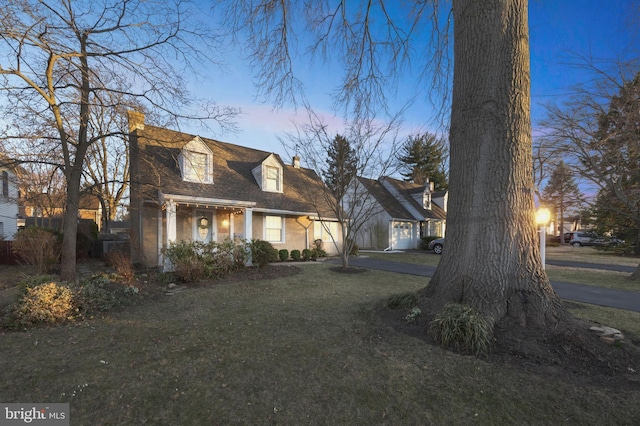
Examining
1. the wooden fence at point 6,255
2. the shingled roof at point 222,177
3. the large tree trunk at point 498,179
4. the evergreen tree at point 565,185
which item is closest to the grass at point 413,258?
the shingled roof at point 222,177

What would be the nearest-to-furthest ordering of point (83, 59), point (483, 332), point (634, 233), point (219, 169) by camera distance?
1. point (483, 332)
2. point (83, 59)
3. point (219, 169)
4. point (634, 233)

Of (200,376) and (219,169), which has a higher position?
(219,169)

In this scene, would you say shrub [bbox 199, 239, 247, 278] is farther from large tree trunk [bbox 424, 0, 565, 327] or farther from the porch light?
large tree trunk [bbox 424, 0, 565, 327]

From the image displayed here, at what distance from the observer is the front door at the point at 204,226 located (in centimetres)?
1162

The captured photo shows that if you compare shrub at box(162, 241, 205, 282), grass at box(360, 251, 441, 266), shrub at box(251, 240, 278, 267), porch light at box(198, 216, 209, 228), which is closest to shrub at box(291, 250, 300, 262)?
shrub at box(251, 240, 278, 267)

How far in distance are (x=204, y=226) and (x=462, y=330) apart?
1074cm

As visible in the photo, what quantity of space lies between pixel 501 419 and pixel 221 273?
818 centimetres

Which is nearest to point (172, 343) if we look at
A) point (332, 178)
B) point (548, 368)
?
point (548, 368)

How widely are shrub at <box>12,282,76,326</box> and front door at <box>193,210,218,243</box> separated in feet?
21.4

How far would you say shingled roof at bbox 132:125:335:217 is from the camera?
1042cm

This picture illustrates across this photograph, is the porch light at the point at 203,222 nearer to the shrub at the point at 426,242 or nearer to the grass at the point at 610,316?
the grass at the point at 610,316

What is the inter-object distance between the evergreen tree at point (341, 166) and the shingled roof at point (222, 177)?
183 cm

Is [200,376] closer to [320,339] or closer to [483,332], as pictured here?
[320,339]

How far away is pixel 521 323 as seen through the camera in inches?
148
